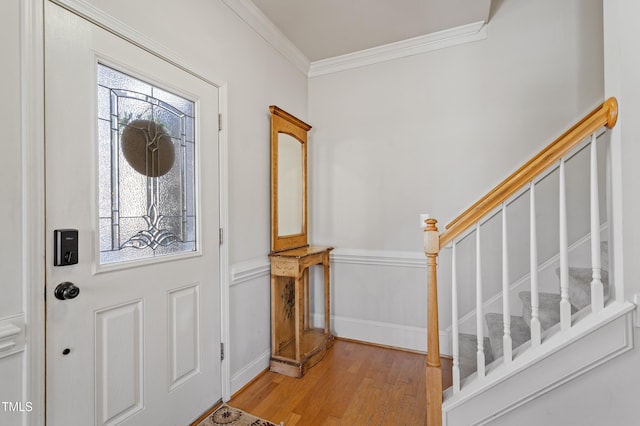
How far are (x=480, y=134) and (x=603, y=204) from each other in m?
1.01

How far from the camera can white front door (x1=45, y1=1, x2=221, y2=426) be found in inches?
46.8

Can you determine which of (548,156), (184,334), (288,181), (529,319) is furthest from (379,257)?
(184,334)

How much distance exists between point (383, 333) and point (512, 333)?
1158mm

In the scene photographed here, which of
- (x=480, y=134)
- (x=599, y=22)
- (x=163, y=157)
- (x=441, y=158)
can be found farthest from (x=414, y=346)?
(x=599, y=22)

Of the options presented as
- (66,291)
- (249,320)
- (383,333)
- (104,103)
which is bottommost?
(383,333)

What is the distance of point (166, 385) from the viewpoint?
1600 mm

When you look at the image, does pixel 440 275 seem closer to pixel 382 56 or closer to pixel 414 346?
pixel 414 346

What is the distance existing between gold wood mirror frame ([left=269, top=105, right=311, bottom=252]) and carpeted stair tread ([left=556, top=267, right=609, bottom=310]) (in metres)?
2.01

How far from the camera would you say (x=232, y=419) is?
5.79 feet

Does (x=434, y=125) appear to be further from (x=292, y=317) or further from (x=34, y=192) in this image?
(x=34, y=192)

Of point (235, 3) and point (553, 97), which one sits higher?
point (235, 3)

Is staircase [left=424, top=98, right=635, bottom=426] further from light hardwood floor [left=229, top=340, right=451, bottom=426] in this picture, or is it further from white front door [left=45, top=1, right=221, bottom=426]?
white front door [left=45, top=1, right=221, bottom=426]

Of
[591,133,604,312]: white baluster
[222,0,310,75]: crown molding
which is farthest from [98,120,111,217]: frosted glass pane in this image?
[591,133,604,312]: white baluster

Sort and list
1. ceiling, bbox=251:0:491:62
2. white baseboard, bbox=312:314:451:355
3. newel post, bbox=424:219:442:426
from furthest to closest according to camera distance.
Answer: white baseboard, bbox=312:314:451:355 → ceiling, bbox=251:0:491:62 → newel post, bbox=424:219:442:426
